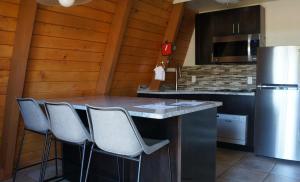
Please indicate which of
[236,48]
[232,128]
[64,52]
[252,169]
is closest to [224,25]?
[236,48]

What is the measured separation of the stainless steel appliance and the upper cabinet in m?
0.66

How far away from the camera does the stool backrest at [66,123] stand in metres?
2.08

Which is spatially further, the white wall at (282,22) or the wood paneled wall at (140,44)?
the white wall at (282,22)

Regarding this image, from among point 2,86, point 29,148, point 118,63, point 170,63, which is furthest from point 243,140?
point 2,86

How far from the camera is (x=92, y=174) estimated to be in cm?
268

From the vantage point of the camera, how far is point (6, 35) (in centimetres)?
250

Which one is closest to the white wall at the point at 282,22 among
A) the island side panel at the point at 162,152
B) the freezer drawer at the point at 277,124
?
the freezer drawer at the point at 277,124

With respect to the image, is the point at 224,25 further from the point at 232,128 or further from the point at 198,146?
the point at 198,146

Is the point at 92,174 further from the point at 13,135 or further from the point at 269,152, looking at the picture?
the point at 269,152

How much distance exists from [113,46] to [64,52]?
59cm

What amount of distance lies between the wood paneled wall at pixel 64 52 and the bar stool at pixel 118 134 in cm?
126

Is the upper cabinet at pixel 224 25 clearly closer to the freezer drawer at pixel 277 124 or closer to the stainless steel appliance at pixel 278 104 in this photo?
the stainless steel appliance at pixel 278 104

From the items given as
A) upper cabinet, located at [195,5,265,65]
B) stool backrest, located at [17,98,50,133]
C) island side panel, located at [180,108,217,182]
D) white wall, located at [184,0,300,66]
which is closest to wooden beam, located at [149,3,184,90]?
upper cabinet, located at [195,5,265,65]

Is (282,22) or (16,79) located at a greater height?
(282,22)
